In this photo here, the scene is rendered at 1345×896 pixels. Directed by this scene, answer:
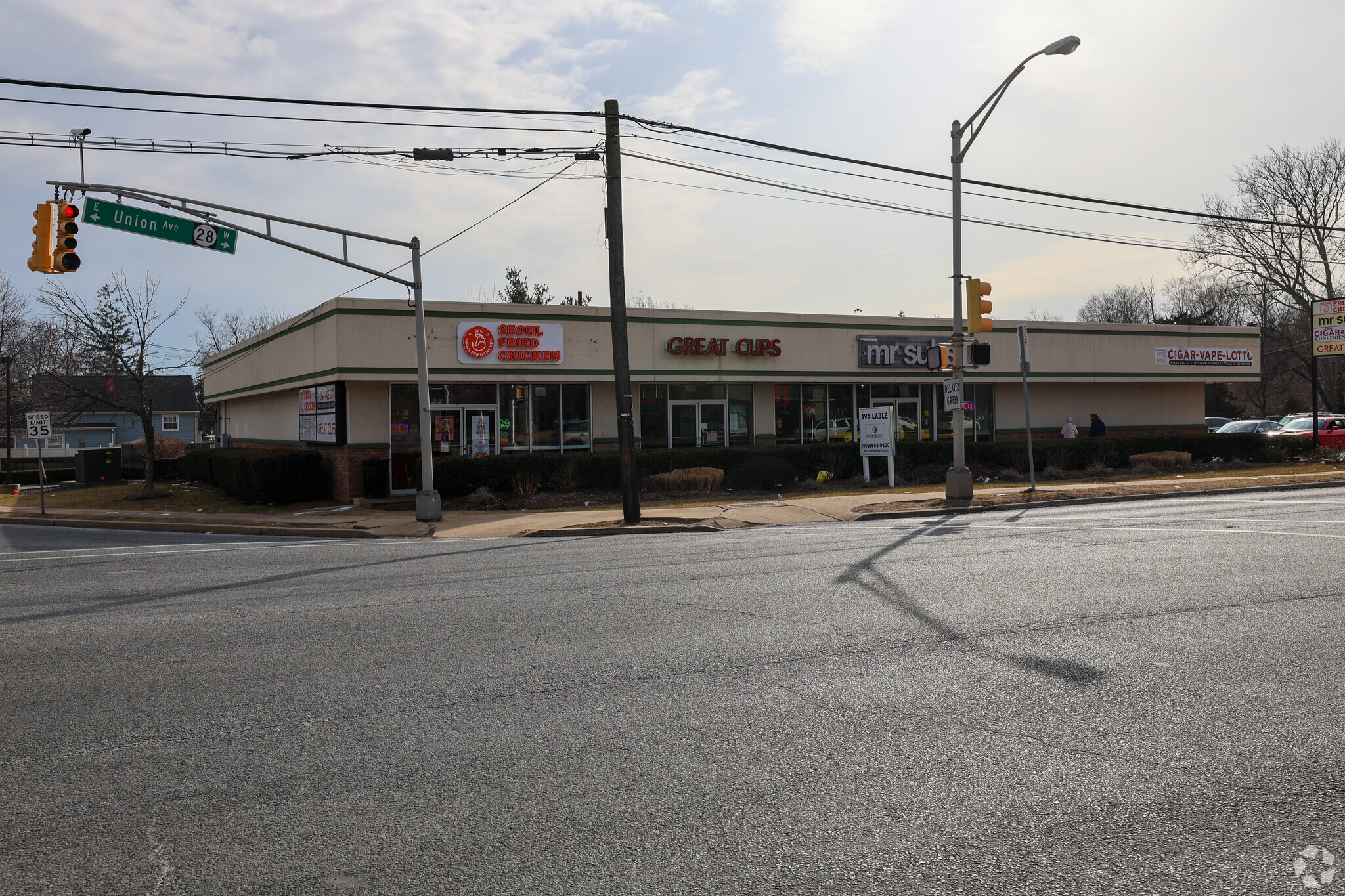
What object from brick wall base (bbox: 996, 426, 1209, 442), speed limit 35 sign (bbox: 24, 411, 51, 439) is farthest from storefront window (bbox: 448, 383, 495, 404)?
brick wall base (bbox: 996, 426, 1209, 442)

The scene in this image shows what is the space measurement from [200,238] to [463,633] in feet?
44.8

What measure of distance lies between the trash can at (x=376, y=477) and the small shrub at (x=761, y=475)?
8972 mm

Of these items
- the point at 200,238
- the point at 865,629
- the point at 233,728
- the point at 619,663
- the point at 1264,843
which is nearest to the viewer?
the point at 1264,843

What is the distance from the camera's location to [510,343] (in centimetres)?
2567

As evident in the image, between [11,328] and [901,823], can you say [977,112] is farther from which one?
[11,328]

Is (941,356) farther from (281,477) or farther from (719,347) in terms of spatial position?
(281,477)

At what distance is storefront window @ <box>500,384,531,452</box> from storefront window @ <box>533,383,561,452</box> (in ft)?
0.75

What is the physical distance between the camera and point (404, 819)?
4148mm

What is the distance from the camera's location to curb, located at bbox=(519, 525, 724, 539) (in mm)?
17469

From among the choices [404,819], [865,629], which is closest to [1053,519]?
[865,629]

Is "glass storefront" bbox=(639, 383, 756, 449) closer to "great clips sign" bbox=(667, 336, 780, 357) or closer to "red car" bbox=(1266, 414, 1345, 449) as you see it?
"great clips sign" bbox=(667, 336, 780, 357)

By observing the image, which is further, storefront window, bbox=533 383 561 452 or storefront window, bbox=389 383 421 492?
storefront window, bbox=533 383 561 452

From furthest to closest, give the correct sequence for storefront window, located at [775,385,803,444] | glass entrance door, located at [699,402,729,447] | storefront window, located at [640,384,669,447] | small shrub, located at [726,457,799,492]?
storefront window, located at [775,385,803,444]
glass entrance door, located at [699,402,729,447]
storefront window, located at [640,384,669,447]
small shrub, located at [726,457,799,492]

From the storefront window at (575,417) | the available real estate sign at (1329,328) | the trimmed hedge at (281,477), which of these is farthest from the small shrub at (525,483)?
the available real estate sign at (1329,328)
